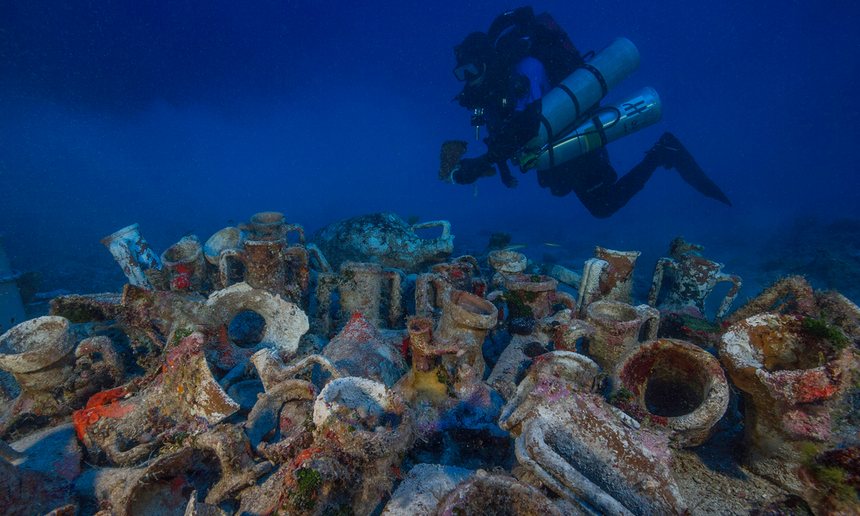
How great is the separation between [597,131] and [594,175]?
1143 millimetres

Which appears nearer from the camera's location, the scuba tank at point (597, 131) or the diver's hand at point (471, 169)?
the diver's hand at point (471, 169)

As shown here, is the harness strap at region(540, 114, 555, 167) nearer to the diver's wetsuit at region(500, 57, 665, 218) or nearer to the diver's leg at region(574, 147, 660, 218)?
the diver's wetsuit at region(500, 57, 665, 218)

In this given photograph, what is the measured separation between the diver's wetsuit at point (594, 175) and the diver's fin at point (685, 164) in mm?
411

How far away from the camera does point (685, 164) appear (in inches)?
382

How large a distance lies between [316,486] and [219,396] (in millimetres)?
1215

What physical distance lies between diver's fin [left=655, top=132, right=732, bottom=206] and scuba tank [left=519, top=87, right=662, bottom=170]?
2.91ft

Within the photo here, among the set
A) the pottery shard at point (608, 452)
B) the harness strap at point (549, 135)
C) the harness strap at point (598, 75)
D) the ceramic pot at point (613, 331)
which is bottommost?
the pottery shard at point (608, 452)

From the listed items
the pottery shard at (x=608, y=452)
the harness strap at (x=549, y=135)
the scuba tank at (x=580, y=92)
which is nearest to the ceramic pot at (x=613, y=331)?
the pottery shard at (x=608, y=452)

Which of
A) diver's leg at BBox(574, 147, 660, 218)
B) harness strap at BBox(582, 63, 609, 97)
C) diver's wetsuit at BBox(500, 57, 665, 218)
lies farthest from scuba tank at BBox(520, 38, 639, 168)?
diver's leg at BBox(574, 147, 660, 218)

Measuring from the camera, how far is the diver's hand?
8016mm

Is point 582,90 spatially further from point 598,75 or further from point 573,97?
point 598,75

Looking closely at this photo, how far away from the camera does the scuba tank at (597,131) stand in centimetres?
868

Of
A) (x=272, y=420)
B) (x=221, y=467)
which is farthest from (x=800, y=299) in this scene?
(x=221, y=467)

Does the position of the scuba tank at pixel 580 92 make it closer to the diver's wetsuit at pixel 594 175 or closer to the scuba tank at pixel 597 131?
the scuba tank at pixel 597 131
